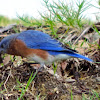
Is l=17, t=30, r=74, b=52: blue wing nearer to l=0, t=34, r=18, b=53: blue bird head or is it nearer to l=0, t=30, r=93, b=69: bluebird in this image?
l=0, t=30, r=93, b=69: bluebird

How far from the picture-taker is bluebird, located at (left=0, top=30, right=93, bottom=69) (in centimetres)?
380

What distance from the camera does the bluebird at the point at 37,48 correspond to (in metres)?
3.80

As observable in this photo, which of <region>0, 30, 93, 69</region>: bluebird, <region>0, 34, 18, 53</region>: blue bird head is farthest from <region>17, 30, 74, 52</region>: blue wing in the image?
<region>0, 34, 18, 53</region>: blue bird head

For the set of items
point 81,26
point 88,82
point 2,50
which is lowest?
point 88,82

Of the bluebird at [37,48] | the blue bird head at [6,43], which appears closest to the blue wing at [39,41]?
the bluebird at [37,48]

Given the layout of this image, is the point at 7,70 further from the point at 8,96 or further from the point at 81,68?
the point at 81,68

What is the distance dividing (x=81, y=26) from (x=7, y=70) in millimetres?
2098

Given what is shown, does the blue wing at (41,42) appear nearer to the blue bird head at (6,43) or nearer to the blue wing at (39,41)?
the blue wing at (39,41)

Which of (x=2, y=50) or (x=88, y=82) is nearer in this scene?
(x=88, y=82)

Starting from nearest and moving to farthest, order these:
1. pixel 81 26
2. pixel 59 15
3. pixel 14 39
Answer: pixel 14 39 < pixel 59 15 < pixel 81 26

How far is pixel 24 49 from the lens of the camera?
3801 millimetres

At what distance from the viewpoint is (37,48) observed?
12.7ft

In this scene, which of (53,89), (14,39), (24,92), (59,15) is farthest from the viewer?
(59,15)

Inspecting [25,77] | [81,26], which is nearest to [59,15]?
[81,26]
